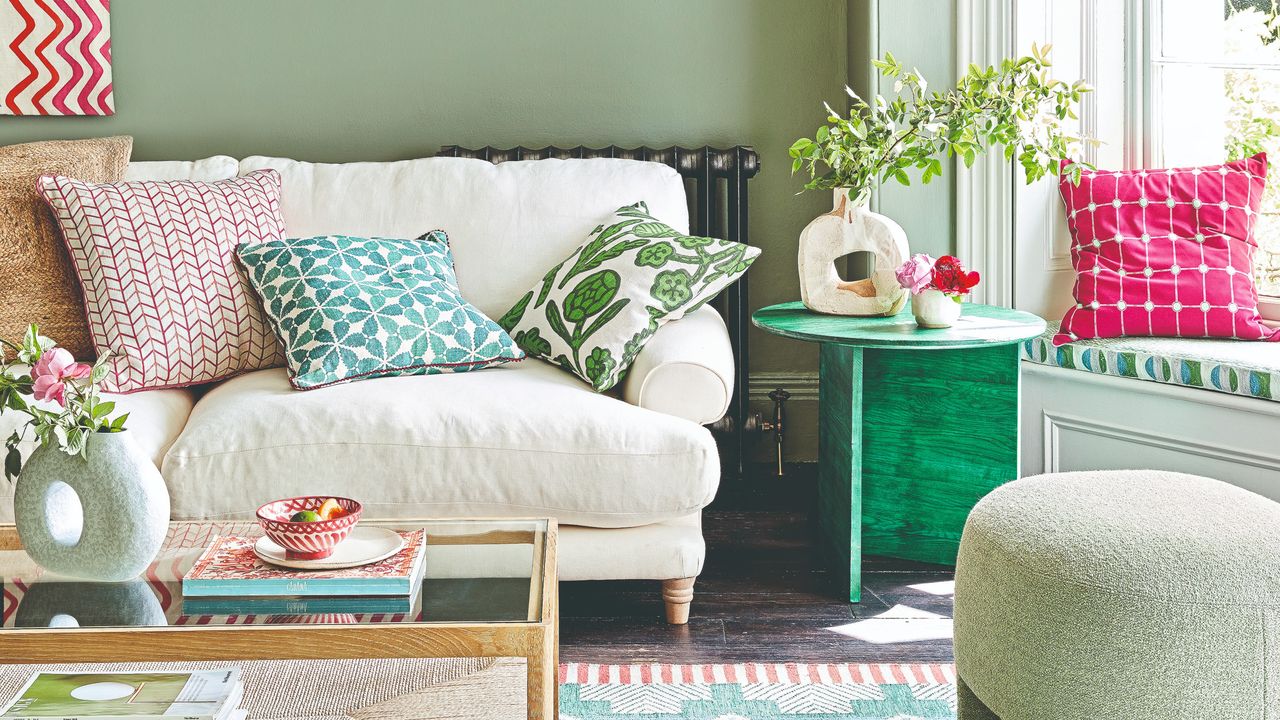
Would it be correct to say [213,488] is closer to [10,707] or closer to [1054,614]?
[10,707]

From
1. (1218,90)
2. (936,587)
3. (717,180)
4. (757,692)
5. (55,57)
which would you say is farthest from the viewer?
(717,180)

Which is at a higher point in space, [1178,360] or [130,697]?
[1178,360]

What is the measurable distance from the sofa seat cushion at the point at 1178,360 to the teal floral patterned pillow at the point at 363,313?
1.30 metres

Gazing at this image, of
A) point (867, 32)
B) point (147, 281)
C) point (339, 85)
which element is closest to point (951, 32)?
point (867, 32)

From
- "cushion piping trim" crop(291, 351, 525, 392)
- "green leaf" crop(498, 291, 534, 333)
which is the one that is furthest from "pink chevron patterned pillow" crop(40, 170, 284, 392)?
"green leaf" crop(498, 291, 534, 333)

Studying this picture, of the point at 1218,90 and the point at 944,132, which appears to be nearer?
the point at 944,132

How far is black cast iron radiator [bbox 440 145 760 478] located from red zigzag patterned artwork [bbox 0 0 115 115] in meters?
1.02

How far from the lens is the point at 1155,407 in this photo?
2424 mm

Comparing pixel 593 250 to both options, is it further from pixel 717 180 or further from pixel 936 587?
pixel 936 587

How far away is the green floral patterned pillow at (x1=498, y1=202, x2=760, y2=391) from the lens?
2221mm

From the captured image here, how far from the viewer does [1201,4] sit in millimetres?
2689

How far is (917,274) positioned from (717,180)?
1.10 meters

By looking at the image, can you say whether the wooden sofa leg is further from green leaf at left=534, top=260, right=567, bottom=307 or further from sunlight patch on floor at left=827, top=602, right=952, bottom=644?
green leaf at left=534, top=260, right=567, bottom=307

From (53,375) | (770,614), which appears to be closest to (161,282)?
(53,375)
